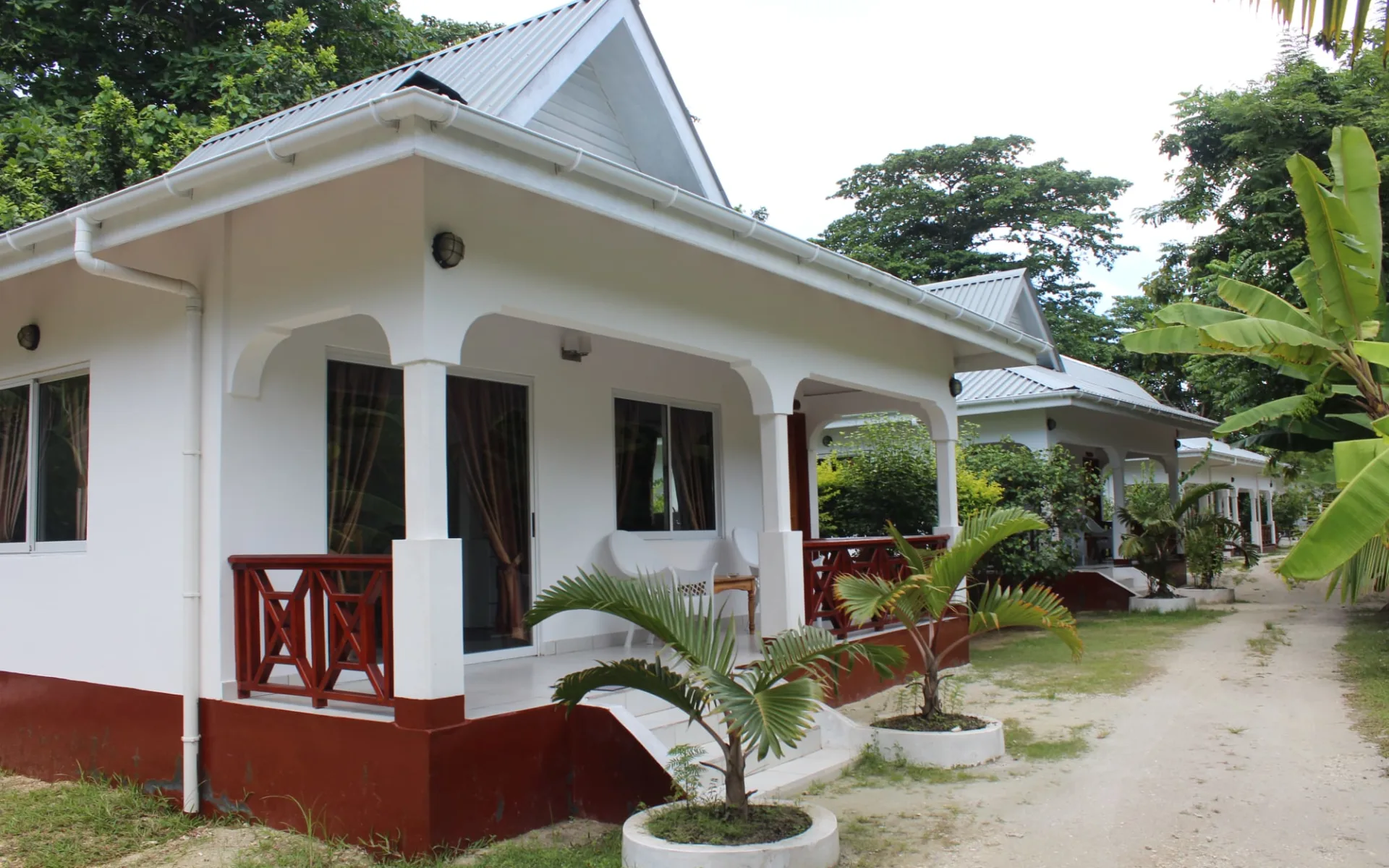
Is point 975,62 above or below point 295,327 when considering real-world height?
above

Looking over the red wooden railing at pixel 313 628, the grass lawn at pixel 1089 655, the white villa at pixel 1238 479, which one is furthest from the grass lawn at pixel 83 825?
the white villa at pixel 1238 479

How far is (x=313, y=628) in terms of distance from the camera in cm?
545

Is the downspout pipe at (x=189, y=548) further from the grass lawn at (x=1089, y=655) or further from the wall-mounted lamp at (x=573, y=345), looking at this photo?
the grass lawn at (x=1089, y=655)

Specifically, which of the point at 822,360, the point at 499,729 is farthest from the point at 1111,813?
the point at 822,360

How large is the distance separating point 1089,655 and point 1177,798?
570cm

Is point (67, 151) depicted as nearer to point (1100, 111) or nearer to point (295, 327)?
point (295, 327)

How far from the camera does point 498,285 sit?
555 centimetres

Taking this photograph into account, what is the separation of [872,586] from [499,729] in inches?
105

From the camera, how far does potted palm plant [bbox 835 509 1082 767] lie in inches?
260

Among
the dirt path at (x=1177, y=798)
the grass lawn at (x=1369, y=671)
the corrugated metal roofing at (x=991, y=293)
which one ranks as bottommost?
the dirt path at (x=1177, y=798)

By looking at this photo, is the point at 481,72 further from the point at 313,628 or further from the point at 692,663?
the point at 692,663

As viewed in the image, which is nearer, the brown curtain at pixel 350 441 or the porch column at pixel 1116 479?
the brown curtain at pixel 350 441

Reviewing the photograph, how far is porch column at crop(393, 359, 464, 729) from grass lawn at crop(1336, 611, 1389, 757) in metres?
5.72

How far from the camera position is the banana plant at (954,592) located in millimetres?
6625
